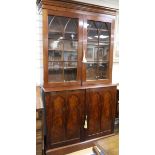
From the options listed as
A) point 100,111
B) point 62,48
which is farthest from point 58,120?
point 62,48

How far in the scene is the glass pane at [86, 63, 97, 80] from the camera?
251 cm

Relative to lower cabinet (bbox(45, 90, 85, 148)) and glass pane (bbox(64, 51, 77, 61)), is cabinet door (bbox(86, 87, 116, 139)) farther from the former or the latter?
glass pane (bbox(64, 51, 77, 61))

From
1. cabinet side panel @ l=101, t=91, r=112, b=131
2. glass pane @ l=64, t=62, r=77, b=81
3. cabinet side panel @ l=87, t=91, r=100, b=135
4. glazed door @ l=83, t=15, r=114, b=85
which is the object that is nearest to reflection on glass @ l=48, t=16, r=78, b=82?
glass pane @ l=64, t=62, r=77, b=81

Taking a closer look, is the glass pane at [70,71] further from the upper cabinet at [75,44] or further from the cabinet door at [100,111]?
the cabinet door at [100,111]

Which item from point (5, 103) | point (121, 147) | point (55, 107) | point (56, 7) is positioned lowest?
point (55, 107)

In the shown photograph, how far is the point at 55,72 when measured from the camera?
2281mm

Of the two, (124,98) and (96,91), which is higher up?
(124,98)

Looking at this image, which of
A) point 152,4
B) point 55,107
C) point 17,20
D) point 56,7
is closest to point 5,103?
point 17,20

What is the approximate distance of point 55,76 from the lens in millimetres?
2287

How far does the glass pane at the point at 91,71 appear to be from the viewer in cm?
251

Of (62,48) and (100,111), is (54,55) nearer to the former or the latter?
(62,48)

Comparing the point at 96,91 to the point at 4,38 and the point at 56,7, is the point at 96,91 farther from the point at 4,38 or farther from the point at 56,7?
the point at 4,38

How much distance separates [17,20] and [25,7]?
0.23 feet

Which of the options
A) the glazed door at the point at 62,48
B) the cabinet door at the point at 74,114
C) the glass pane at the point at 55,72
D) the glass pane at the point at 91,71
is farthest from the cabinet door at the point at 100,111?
the glass pane at the point at 55,72
